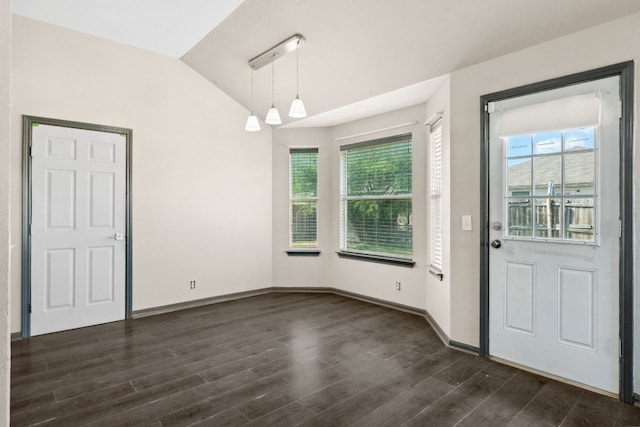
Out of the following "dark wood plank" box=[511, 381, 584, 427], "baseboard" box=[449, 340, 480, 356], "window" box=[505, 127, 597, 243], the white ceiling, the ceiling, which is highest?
the white ceiling

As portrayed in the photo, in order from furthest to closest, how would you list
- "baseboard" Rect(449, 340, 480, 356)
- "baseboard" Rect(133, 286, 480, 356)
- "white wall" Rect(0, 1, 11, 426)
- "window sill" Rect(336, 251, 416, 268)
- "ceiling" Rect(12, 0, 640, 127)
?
1. "window sill" Rect(336, 251, 416, 268)
2. "baseboard" Rect(133, 286, 480, 356)
3. "baseboard" Rect(449, 340, 480, 356)
4. "ceiling" Rect(12, 0, 640, 127)
5. "white wall" Rect(0, 1, 11, 426)

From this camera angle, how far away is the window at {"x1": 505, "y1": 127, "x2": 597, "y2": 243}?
8.50 feet

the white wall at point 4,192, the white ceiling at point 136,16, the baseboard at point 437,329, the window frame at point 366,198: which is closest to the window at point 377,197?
the window frame at point 366,198

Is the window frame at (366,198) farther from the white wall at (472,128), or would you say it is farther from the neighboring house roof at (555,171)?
the neighboring house roof at (555,171)

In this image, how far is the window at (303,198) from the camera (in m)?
5.55

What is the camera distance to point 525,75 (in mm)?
2848

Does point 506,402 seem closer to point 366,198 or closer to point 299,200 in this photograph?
point 366,198

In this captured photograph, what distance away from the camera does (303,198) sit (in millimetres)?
5543

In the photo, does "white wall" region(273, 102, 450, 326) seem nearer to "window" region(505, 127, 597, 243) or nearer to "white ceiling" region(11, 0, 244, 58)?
"window" region(505, 127, 597, 243)

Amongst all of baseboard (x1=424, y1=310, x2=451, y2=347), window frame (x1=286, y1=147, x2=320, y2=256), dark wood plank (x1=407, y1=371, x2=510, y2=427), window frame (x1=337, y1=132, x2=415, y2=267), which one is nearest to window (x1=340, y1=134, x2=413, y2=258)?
window frame (x1=337, y1=132, x2=415, y2=267)

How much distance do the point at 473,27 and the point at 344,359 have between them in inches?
116

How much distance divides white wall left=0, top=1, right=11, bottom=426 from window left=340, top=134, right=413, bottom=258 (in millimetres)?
4055

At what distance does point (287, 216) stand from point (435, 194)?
2441 millimetres

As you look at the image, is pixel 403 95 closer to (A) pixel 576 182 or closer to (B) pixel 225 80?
(A) pixel 576 182
